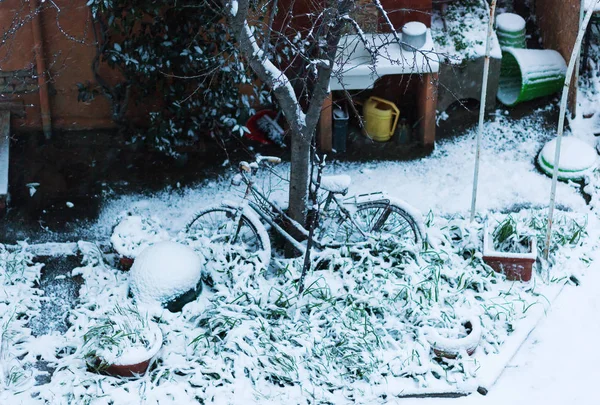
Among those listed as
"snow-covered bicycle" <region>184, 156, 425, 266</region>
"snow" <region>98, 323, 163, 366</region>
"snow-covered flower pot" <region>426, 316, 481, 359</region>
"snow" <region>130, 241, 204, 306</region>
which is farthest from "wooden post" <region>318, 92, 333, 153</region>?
"snow" <region>98, 323, 163, 366</region>

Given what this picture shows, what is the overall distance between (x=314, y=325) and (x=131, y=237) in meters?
1.85

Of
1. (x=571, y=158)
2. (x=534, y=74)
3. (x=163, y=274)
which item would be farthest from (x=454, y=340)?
(x=534, y=74)

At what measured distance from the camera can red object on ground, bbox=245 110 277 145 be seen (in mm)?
9547

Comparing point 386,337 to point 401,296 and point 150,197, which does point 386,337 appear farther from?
point 150,197

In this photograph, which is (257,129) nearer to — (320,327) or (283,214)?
(283,214)

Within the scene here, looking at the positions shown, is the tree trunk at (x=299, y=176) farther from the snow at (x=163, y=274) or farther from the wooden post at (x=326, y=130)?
the wooden post at (x=326, y=130)

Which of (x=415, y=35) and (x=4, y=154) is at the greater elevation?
(x=415, y=35)

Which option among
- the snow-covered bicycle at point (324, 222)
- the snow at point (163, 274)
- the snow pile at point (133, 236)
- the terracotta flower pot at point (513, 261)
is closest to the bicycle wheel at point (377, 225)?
the snow-covered bicycle at point (324, 222)

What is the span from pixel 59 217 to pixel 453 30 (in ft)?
15.3

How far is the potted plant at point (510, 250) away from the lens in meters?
7.61

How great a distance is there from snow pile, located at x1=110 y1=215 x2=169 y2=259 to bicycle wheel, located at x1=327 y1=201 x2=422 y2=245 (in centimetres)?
154

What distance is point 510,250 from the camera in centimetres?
791

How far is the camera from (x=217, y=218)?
8.32 meters

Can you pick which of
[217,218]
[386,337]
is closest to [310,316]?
[386,337]
